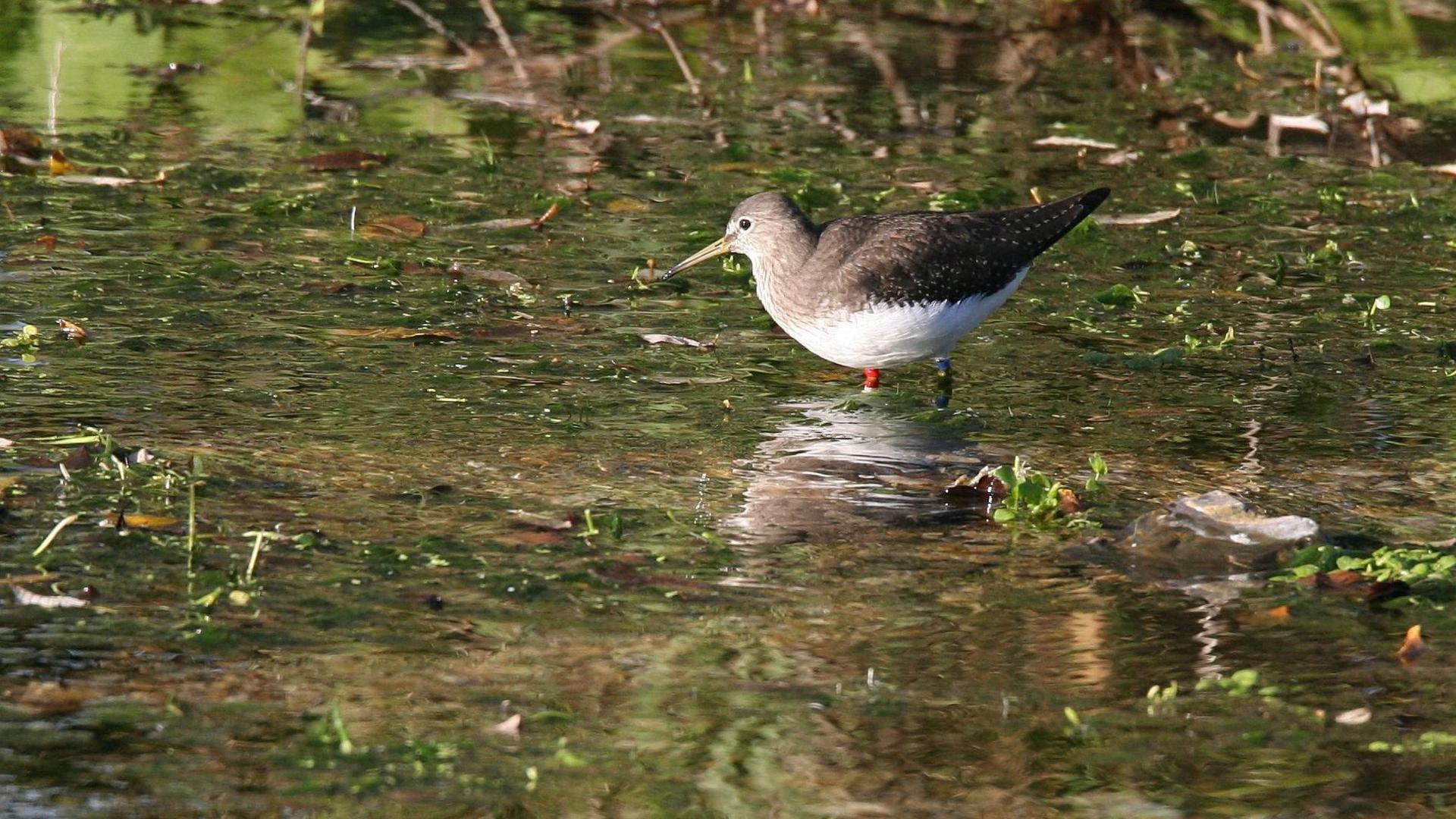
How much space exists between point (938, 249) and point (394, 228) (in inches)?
136

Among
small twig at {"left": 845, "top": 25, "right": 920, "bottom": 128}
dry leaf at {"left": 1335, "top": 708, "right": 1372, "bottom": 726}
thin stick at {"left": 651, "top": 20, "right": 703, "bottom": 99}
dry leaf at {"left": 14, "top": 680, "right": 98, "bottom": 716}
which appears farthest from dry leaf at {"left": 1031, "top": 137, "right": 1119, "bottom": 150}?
dry leaf at {"left": 14, "top": 680, "right": 98, "bottom": 716}

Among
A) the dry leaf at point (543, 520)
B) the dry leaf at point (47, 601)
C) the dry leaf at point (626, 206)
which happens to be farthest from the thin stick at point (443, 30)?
the dry leaf at point (47, 601)

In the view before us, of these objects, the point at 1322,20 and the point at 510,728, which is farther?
the point at 1322,20

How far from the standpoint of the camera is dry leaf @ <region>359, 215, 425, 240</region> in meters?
10.4

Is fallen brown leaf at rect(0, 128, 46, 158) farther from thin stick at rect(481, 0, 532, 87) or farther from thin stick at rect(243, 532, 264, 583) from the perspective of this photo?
thin stick at rect(243, 532, 264, 583)

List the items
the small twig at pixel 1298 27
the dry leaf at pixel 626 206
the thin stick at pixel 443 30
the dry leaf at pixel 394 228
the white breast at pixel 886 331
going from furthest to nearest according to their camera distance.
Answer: the small twig at pixel 1298 27, the thin stick at pixel 443 30, the dry leaf at pixel 626 206, the dry leaf at pixel 394 228, the white breast at pixel 886 331

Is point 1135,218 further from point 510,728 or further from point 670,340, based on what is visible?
point 510,728

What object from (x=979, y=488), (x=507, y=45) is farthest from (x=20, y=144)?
(x=979, y=488)

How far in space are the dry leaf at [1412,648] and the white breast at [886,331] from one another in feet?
9.85

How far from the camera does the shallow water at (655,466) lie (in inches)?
200

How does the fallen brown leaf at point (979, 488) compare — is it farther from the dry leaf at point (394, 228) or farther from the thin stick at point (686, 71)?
the thin stick at point (686, 71)

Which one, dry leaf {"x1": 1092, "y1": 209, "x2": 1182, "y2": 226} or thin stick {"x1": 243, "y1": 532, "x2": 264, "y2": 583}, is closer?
thin stick {"x1": 243, "y1": 532, "x2": 264, "y2": 583}

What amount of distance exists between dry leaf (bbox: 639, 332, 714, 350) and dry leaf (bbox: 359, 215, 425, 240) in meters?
2.06

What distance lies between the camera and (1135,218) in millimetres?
11141
